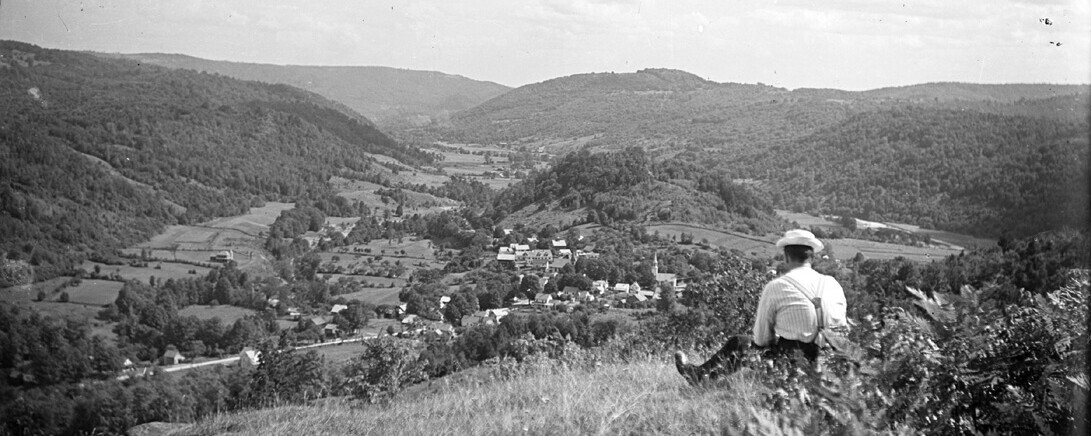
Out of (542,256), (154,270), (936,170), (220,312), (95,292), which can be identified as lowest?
(220,312)

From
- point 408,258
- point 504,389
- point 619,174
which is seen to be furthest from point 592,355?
point 619,174

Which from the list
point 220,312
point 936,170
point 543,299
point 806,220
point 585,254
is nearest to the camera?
point 543,299

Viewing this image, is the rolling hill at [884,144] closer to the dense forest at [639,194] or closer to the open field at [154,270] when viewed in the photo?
the dense forest at [639,194]

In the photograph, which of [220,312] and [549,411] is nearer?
[549,411]

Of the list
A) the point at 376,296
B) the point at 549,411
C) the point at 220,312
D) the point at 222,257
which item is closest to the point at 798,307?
the point at 549,411

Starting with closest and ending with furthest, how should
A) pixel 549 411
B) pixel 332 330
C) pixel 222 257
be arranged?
pixel 549 411 → pixel 332 330 → pixel 222 257

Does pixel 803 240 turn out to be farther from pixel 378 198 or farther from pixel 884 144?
pixel 378 198

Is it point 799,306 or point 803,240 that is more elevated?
point 803,240
